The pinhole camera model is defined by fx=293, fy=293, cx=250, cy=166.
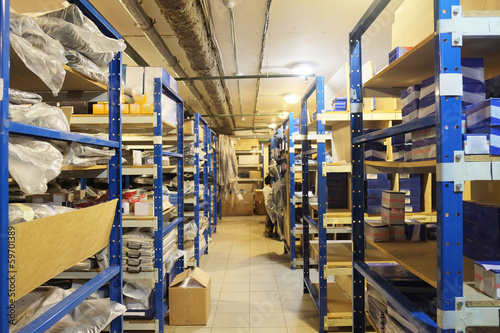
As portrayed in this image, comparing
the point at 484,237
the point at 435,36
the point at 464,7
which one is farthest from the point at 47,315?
the point at 464,7

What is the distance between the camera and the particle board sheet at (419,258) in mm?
1144

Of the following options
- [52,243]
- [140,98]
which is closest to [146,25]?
[140,98]

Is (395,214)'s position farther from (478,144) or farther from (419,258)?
(478,144)

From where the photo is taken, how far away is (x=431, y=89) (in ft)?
4.08

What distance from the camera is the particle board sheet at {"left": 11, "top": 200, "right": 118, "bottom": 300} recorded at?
2.98 ft

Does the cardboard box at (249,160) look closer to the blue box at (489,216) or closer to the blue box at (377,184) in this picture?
the blue box at (377,184)

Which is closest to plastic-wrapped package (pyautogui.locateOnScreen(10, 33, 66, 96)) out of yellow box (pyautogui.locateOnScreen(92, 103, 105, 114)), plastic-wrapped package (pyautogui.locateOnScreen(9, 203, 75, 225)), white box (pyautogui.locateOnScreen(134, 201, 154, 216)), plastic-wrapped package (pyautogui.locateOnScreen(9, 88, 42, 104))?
plastic-wrapped package (pyautogui.locateOnScreen(9, 88, 42, 104))

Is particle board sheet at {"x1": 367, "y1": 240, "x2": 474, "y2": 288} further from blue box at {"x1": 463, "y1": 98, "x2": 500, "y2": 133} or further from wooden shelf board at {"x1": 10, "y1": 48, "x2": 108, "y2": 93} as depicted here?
wooden shelf board at {"x1": 10, "y1": 48, "x2": 108, "y2": 93}

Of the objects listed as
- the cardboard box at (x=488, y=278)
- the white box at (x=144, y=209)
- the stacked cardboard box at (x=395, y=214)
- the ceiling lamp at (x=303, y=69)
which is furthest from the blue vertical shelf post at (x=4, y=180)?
the ceiling lamp at (x=303, y=69)

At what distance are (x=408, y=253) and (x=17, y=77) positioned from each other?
204 cm

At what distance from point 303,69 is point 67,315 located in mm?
4924

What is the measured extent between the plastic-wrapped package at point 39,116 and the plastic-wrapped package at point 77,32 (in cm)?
39

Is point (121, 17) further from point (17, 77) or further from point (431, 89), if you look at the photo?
point (431, 89)

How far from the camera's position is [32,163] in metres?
1.03
